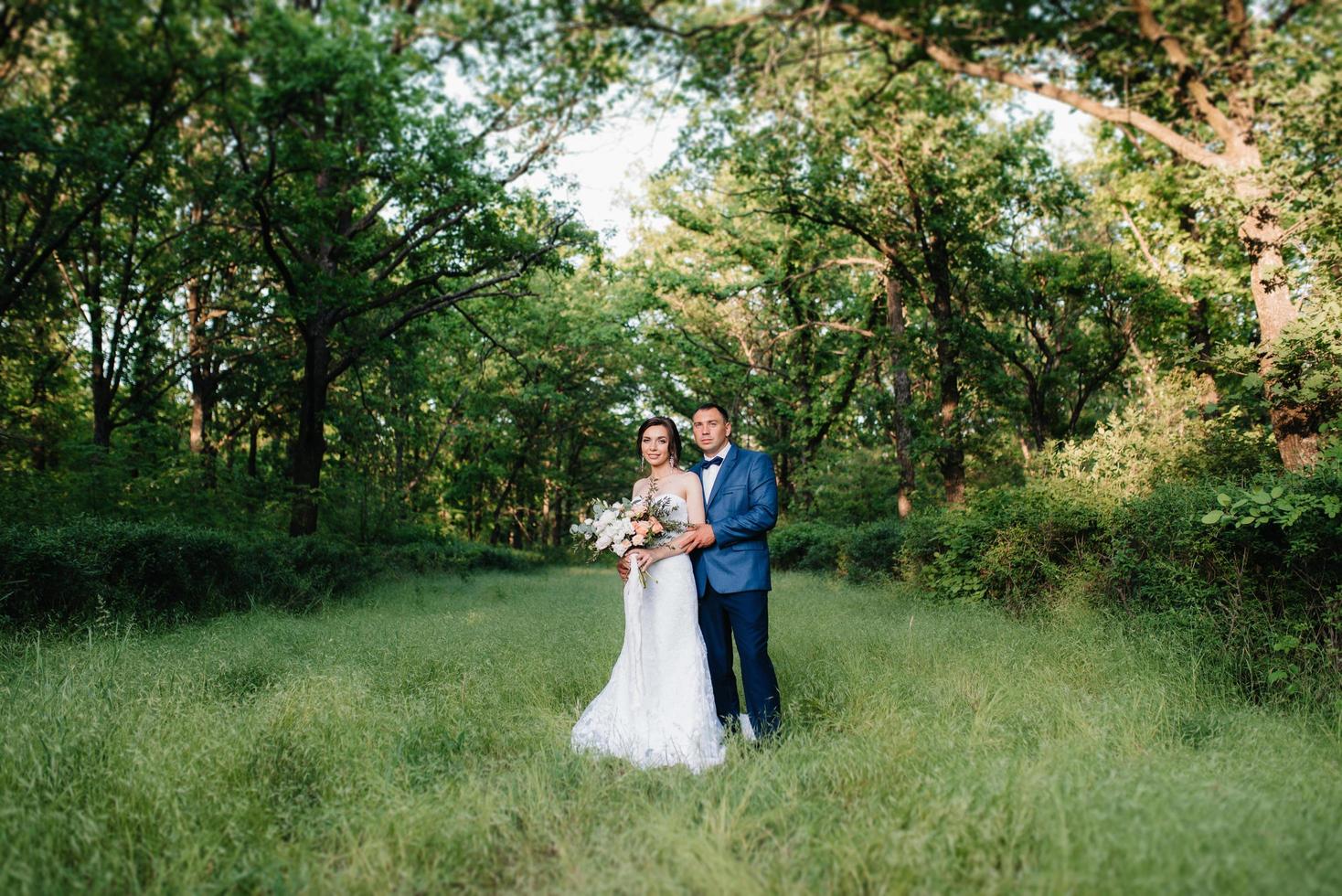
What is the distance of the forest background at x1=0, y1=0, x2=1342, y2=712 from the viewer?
20.1 ft

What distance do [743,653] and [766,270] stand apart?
17.2 meters

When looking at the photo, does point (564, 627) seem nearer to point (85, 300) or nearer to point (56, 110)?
point (56, 110)

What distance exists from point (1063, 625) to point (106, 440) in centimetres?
1798

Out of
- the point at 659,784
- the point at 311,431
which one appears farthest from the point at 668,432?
the point at 311,431

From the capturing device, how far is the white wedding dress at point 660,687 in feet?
14.1

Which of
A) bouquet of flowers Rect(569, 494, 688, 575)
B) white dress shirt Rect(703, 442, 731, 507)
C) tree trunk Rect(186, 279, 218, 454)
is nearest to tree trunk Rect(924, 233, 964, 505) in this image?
white dress shirt Rect(703, 442, 731, 507)

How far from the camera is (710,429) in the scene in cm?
499

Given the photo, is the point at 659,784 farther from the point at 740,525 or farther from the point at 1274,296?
the point at 1274,296

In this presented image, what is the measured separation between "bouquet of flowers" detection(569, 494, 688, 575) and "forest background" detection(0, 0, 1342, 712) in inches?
154

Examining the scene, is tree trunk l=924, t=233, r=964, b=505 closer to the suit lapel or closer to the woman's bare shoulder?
the suit lapel

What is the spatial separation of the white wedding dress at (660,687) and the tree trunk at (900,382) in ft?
36.3

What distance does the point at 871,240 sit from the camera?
1445 centimetres

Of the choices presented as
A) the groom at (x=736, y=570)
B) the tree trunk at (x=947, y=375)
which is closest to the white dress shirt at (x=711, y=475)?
the groom at (x=736, y=570)

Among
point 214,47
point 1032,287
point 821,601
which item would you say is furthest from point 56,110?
point 1032,287
